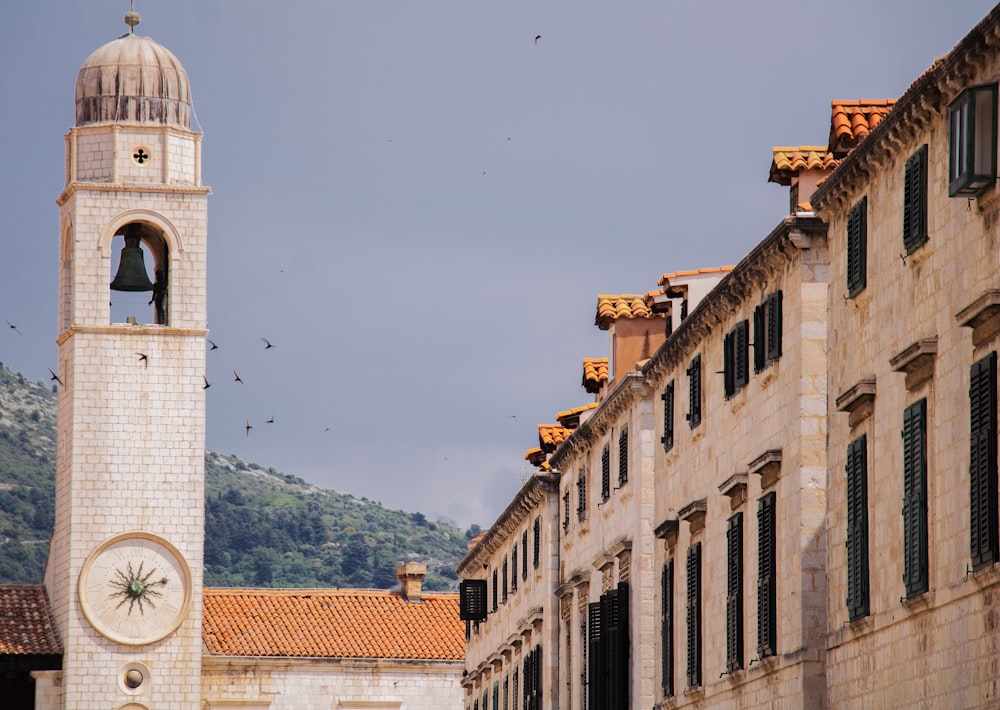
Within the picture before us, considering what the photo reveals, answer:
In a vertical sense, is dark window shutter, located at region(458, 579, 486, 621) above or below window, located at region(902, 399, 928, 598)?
above

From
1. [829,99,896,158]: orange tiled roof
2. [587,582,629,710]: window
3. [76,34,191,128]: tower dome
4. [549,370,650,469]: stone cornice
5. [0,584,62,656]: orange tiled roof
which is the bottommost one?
[587,582,629,710]: window

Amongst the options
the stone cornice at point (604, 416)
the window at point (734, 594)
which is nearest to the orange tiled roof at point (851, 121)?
the window at point (734, 594)

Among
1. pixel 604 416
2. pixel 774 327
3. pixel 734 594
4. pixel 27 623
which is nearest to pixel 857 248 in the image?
pixel 774 327

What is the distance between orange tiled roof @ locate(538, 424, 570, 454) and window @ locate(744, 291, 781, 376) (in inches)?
748

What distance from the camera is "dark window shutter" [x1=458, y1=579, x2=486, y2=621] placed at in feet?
185

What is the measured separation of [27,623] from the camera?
6028 cm

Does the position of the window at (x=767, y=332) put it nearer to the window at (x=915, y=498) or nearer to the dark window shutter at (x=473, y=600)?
the window at (x=915, y=498)

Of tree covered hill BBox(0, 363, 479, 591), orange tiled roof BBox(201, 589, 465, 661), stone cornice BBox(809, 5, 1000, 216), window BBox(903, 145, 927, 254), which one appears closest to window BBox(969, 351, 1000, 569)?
window BBox(903, 145, 927, 254)

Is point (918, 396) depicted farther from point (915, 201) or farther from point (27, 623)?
point (27, 623)

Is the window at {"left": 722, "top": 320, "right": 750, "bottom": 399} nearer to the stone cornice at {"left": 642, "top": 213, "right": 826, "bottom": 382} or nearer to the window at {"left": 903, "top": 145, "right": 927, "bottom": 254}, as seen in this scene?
the stone cornice at {"left": 642, "top": 213, "right": 826, "bottom": 382}

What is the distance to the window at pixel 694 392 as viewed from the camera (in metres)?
30.9

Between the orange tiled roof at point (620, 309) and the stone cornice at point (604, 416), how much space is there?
1.85m

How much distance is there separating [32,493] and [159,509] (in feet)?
208

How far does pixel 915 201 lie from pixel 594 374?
2192cm
